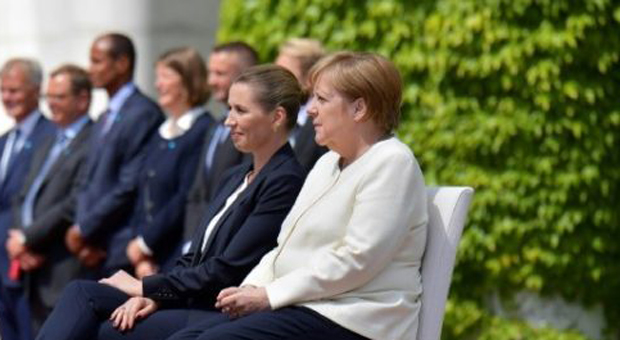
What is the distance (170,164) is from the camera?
839cm

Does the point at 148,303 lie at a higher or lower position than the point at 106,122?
higher

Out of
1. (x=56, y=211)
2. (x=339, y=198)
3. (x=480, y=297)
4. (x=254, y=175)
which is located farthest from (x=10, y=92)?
(x=339, y=198)

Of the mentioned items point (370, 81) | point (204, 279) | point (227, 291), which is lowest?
point (204, 279)

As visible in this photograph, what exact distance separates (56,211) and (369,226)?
14.1 feet

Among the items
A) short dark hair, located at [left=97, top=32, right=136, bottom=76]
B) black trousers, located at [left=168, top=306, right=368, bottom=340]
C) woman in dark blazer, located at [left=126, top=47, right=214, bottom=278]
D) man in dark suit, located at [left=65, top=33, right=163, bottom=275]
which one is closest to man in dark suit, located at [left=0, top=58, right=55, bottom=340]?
man in dark suit, located at [left=65, top=33, right=163, bottom=275]

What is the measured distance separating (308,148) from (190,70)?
1.62 metres

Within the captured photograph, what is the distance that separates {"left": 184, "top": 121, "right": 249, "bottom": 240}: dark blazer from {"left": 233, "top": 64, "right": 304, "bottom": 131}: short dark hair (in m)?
1.77

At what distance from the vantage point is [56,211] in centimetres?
912

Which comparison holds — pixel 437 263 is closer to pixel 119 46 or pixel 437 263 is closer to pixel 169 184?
pixel 169 184

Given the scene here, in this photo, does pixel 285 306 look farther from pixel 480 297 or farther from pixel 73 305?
pixel 480 297

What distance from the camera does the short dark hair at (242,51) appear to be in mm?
8094

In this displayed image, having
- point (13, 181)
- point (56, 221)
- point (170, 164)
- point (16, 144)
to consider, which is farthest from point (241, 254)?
point (16, 144)

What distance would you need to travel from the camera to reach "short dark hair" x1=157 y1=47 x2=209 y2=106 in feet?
28.0

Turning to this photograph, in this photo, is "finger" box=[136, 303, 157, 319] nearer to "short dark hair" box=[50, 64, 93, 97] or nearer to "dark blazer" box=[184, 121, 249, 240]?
"dark blazer" box=[184, 121, 249, 240]
